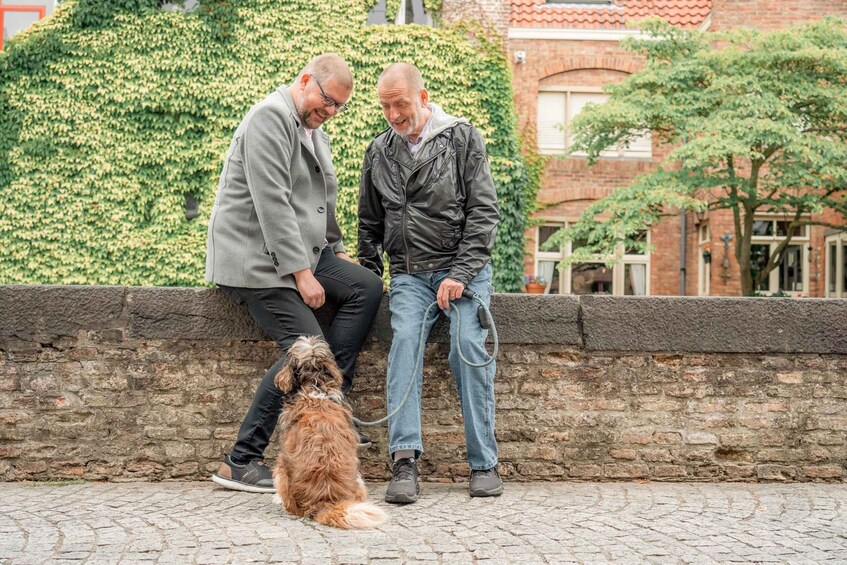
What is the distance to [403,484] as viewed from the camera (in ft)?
13.8

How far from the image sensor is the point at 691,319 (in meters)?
4.91

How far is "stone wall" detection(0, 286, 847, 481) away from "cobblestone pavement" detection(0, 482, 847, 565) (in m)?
0.23

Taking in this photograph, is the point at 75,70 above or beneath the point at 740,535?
above

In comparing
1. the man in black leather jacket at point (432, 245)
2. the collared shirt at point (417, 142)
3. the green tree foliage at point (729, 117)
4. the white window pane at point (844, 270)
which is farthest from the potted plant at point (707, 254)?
the collared shirt at point (417, 142)

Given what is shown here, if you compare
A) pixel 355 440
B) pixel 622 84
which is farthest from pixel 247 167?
pixel 622 84

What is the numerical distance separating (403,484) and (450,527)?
0.57m

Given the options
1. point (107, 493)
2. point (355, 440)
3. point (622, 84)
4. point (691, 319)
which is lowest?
point (107, 493)

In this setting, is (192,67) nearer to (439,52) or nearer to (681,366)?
(439,52)

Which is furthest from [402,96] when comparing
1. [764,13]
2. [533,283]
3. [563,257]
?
[764,13]

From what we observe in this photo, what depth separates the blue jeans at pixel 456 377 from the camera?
4.35 m

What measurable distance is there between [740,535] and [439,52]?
578 inches

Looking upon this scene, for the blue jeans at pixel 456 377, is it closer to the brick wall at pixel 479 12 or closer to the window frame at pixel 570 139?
the brick wall at pixel 479 12

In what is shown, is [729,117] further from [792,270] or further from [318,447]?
[318,447]

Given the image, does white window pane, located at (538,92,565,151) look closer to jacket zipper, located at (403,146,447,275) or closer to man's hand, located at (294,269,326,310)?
jacket zipper, located at (403,146,447,275)
